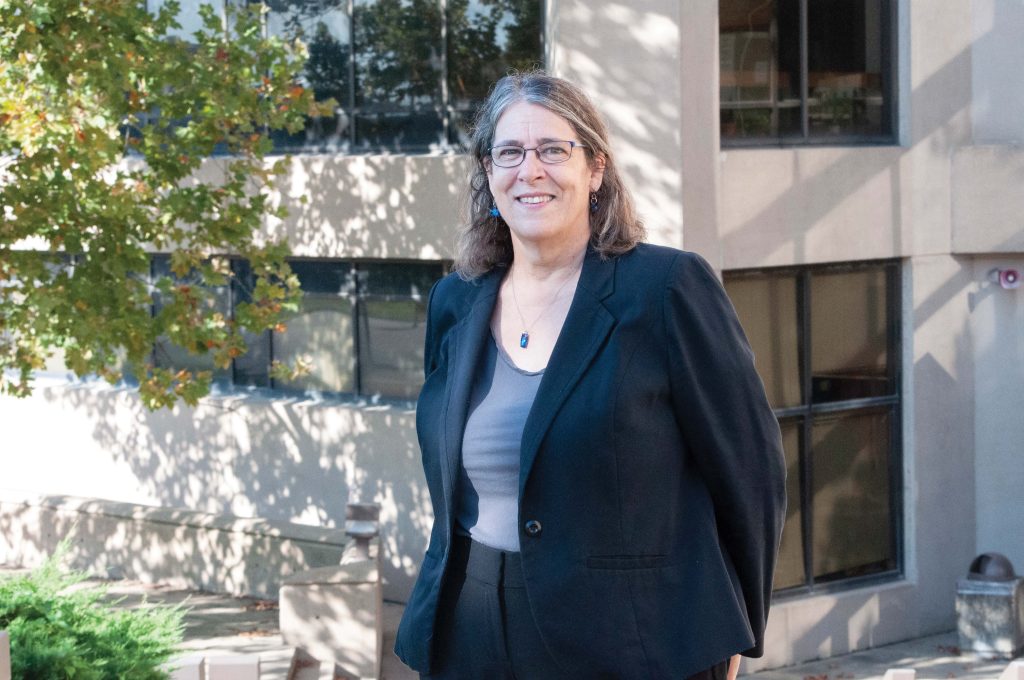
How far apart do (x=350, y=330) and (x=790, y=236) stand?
4.11m

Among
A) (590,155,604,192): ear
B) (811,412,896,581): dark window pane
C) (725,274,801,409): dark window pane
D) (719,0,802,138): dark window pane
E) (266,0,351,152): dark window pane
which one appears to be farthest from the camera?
(266,0,351,152): dark window pane

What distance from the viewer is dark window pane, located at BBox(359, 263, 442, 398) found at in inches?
489

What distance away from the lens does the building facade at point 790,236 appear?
10.6m

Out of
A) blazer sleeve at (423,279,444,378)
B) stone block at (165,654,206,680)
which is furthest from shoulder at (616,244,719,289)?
stone block at (165,654,206,680)

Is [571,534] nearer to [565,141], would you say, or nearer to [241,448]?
[565,141]

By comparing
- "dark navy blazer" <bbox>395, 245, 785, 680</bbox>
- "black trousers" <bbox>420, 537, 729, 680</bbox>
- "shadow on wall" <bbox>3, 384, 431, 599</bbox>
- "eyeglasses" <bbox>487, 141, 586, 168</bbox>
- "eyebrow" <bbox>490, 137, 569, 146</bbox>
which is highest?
"eyebrow" <bbox>490, 137, 569, 146</bbox>

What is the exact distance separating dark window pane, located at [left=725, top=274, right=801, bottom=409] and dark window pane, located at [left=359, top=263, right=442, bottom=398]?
9.00 ft

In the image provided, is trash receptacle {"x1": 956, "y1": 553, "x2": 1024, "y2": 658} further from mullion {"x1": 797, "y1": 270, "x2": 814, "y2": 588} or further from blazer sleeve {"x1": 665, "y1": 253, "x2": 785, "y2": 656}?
blazer sleeve {"x1": 665, "y1": 253, "x2": 785, "y2": 656}

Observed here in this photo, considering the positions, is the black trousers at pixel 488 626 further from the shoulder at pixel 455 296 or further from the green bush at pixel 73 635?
the green bush at pixel 73 635

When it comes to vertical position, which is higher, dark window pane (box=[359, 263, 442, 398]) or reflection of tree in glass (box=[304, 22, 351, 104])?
reflection of tree in glass (box=[304, 22, 351, 104])

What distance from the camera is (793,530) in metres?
11.3

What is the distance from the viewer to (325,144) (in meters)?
12.8

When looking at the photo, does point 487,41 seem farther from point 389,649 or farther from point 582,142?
point 582,142

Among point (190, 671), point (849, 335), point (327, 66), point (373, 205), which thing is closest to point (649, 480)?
point (190, 671)
